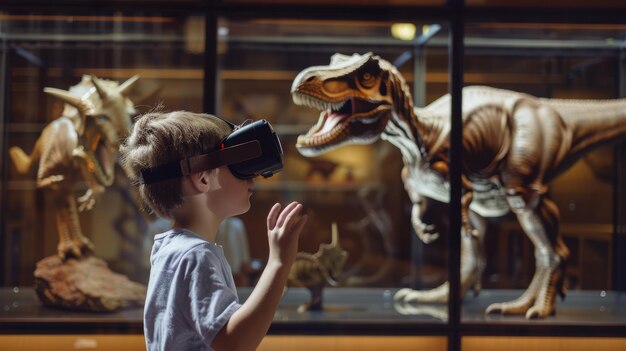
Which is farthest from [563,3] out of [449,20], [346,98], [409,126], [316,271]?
[316,271]

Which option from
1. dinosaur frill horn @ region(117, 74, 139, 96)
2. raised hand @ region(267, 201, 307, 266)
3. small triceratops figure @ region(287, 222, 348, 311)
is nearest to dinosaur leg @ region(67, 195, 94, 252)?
dinosaur frill horn @ region(117, 74, 139, 96)

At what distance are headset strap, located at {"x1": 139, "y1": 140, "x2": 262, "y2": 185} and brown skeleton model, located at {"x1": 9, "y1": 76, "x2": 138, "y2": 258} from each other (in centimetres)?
153

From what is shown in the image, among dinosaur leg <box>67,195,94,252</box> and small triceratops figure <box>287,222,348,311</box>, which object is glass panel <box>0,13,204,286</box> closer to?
dinosaur leg <box>67,195,94,252</box>

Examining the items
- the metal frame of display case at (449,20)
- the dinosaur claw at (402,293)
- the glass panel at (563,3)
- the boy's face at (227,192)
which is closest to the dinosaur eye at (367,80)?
the metal frame of display case at (449,20)

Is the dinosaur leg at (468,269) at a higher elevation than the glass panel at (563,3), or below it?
below

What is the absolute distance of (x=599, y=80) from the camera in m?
2.95

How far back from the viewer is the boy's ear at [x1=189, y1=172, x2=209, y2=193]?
4.30 ft

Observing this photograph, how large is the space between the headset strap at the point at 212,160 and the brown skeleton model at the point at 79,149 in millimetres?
1530

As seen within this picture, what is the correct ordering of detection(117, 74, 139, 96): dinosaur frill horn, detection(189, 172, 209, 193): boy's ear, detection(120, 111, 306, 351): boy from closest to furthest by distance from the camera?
1. detection(120, 111, 306, 351): boy
2. detection(189, 172, 209, 193): boy's ear
3. detection(117, 74, 139, 96): dinosaur frill horn

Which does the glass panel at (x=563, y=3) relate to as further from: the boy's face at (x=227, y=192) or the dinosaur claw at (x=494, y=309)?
the boy's face at (x=227, y=192)

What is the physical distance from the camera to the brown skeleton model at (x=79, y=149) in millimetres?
2768

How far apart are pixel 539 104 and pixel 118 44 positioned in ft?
4.83

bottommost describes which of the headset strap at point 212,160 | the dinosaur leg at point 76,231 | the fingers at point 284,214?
the dinosaur leg at point 76,231

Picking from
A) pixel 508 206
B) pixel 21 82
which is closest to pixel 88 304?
pixel 21 82
